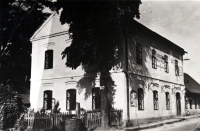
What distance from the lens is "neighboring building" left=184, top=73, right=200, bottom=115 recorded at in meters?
23.9

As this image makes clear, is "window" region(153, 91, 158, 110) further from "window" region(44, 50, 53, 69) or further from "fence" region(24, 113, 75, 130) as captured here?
"window" region(44, 50, 53, 69)

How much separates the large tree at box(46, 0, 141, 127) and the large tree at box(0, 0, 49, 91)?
7617 mm

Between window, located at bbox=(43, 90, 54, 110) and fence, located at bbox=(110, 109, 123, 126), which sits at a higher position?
window, located at bbox=(43, 90, 54, 110)

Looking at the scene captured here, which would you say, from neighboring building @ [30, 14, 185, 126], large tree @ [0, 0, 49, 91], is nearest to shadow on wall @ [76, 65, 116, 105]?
neighboring building @ [30, 14, 185, 126]

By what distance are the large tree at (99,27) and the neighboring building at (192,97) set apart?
13429 millimetres

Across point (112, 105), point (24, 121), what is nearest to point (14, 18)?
point (24, 121)

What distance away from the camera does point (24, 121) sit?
13.0 meters

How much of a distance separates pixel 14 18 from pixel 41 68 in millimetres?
4787

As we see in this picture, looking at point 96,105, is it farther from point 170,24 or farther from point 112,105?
point 170,24

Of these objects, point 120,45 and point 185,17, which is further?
point 120,45

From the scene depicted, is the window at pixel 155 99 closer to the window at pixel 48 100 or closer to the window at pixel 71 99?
the window at pixel 71 99

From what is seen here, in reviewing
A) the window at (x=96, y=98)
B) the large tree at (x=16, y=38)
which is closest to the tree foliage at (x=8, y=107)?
the window at (x=96, y=98)

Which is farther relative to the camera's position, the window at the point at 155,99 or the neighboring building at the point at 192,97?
the neighboring building at the point at 192,97

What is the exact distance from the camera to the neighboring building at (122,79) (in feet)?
49.2
